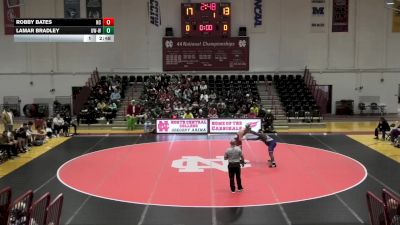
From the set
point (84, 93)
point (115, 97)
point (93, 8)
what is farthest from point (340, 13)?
point (84, 93)

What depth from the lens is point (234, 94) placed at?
1137 inches

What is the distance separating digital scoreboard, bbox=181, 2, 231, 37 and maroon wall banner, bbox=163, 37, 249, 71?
1372 millimetres

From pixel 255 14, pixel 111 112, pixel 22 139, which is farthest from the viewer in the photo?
pixel 255 14

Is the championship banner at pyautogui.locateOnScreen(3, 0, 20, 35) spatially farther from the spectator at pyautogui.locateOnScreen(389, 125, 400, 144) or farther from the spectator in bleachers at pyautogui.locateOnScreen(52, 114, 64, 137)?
the spectator at pyautogui.locateOnScreen(389, 125, 400, 144)

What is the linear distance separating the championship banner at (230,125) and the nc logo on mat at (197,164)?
22.1ft

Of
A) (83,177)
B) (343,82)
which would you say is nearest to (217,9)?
(343,82)

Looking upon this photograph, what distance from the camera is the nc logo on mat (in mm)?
15441

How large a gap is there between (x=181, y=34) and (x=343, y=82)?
12473 mm

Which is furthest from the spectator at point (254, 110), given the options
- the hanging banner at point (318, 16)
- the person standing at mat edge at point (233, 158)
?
the person standing at mat edge at point (233, 158)

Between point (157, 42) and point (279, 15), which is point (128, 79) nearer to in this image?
point (157, 42)

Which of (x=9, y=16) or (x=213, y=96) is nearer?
(x=213, y=96)

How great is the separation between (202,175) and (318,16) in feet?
73.1
